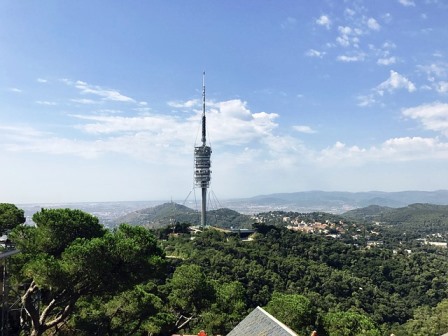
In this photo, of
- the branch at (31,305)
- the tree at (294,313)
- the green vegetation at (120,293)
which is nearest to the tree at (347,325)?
the green vegetation at (120,293)

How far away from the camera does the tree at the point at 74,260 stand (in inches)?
496

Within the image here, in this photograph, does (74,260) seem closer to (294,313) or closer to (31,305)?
(31,305)

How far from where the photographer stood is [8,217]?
1717cm

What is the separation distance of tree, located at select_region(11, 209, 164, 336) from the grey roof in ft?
13.5

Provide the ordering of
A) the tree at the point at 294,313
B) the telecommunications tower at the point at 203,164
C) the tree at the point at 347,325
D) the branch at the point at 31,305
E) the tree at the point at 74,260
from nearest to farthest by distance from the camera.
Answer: the tree at the point at 74,260, the branch at the point at 31,305, the tree at the point at 347,325, the tree at the point at 294,313, the telecommunications tower at the point at 203,164

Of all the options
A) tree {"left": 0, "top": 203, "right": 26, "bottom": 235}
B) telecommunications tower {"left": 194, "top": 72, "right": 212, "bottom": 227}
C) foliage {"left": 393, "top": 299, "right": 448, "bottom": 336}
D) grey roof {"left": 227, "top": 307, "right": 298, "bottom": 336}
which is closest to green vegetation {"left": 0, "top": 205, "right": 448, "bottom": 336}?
foliage {"left": 393, "top": 299, "right": 448, "bottom": 336}

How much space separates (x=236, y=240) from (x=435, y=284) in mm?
33382

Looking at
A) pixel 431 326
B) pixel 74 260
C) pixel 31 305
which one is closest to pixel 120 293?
pixel 31 305

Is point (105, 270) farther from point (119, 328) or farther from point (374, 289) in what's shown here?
point (374, 289)

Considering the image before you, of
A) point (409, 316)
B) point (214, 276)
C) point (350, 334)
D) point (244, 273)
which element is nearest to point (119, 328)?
point (350, 334)

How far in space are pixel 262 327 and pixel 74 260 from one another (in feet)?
20.5

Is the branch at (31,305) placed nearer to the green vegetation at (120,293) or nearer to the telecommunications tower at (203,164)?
the green vegetation at (120,293)

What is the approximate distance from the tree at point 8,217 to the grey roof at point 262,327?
36.6 ft

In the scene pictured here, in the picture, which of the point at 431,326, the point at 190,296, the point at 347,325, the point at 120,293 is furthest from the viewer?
the point at 431,326
